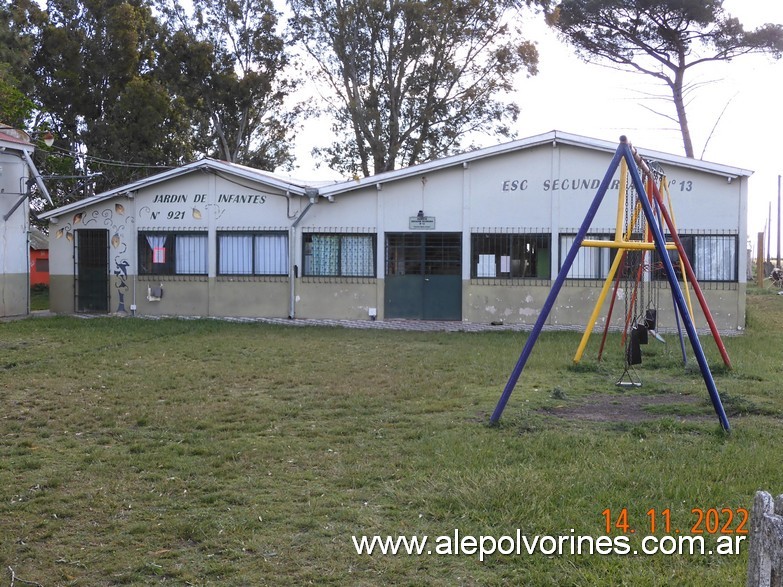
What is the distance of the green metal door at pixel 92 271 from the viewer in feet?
72.2

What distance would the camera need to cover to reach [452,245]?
19.9 m

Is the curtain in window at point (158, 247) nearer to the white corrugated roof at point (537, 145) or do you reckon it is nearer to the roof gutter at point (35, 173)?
the roof gutter at point (35, 173)

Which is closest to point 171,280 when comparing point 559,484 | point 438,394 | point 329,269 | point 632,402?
point 329,269

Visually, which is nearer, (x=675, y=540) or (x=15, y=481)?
(x=675, y=540)

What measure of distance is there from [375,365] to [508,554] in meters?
8.05

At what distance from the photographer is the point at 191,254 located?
21453 millimetres

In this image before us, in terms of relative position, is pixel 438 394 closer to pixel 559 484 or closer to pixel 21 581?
pixel 559 484

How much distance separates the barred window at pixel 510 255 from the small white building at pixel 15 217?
10.4 metres

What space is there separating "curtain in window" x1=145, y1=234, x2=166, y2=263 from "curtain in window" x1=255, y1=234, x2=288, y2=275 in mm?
2514

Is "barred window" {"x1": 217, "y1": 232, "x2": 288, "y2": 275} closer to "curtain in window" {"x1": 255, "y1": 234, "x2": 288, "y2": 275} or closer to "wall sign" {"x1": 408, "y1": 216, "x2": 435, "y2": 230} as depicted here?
"curtain in window" {"x1": 255, "y1": 234, "x2": 288, "y2": 275}

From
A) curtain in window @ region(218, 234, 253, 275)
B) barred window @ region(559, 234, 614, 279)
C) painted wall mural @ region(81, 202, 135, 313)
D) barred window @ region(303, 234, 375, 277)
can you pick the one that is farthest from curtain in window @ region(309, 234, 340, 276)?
barred window @ region(559, 234, 614, 279)

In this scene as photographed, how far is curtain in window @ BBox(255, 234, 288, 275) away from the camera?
2080 centimetres

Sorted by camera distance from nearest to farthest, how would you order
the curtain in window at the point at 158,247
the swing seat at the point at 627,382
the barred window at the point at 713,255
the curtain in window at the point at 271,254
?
the swing seat at the point at 627,382 → the barred window at the point at 713,255 → the curtain in window at the point at 271,254 → the curtain in window at the point at 158,247

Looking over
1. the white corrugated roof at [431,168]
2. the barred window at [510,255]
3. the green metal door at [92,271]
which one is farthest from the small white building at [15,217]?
the barred window at [510,255]
